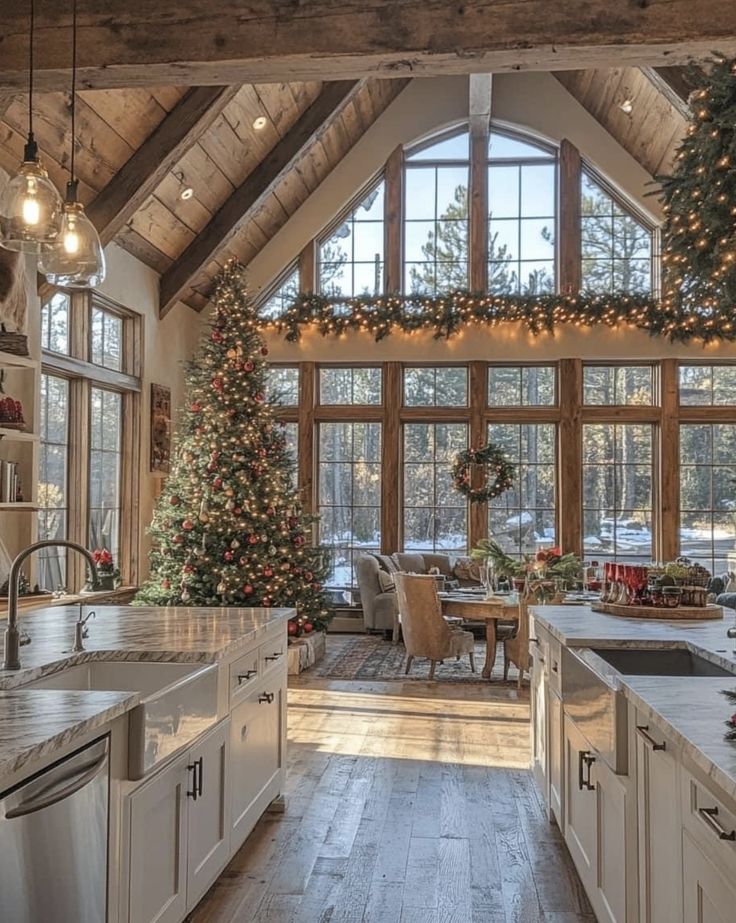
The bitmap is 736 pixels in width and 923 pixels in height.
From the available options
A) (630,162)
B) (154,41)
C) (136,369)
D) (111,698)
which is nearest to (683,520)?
(630,162)

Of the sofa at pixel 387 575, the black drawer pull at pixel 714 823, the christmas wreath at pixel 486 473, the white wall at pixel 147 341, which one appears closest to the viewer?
the black drawer pull at pixel 714 823

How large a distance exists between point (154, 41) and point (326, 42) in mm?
744

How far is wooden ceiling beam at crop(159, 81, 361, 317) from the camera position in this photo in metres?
7.90

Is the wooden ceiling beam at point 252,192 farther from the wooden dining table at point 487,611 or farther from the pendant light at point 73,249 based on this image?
the pendant light at point 73,249

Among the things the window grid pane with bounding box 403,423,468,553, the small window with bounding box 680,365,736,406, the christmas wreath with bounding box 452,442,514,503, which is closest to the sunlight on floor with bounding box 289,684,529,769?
the christmas wreath with bounding box 452,442,514,503

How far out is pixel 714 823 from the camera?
1.51 meters

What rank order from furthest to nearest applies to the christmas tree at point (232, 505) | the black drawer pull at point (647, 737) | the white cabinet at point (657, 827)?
the christmas tree at point (232, 505) < the black drawer pull at point (647, 737) < the white cabinet at point (657, 827)

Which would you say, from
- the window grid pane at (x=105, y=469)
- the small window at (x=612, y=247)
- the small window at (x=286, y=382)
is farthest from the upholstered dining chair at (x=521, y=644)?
the small window at (x=612, y=247)

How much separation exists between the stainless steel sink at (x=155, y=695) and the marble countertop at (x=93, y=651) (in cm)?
5

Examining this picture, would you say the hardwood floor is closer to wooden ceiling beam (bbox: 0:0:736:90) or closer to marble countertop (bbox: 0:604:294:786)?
marble countertop (bbox: 0:604:294:786)

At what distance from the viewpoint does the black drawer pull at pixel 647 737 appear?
1.94 metres

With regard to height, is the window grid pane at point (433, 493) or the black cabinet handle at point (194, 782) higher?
the window grid pane at point (433, 493)

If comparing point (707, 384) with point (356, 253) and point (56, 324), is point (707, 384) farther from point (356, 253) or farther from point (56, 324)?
point (56, 324)

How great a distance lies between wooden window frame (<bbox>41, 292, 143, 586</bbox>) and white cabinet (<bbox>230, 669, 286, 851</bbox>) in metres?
3.64
